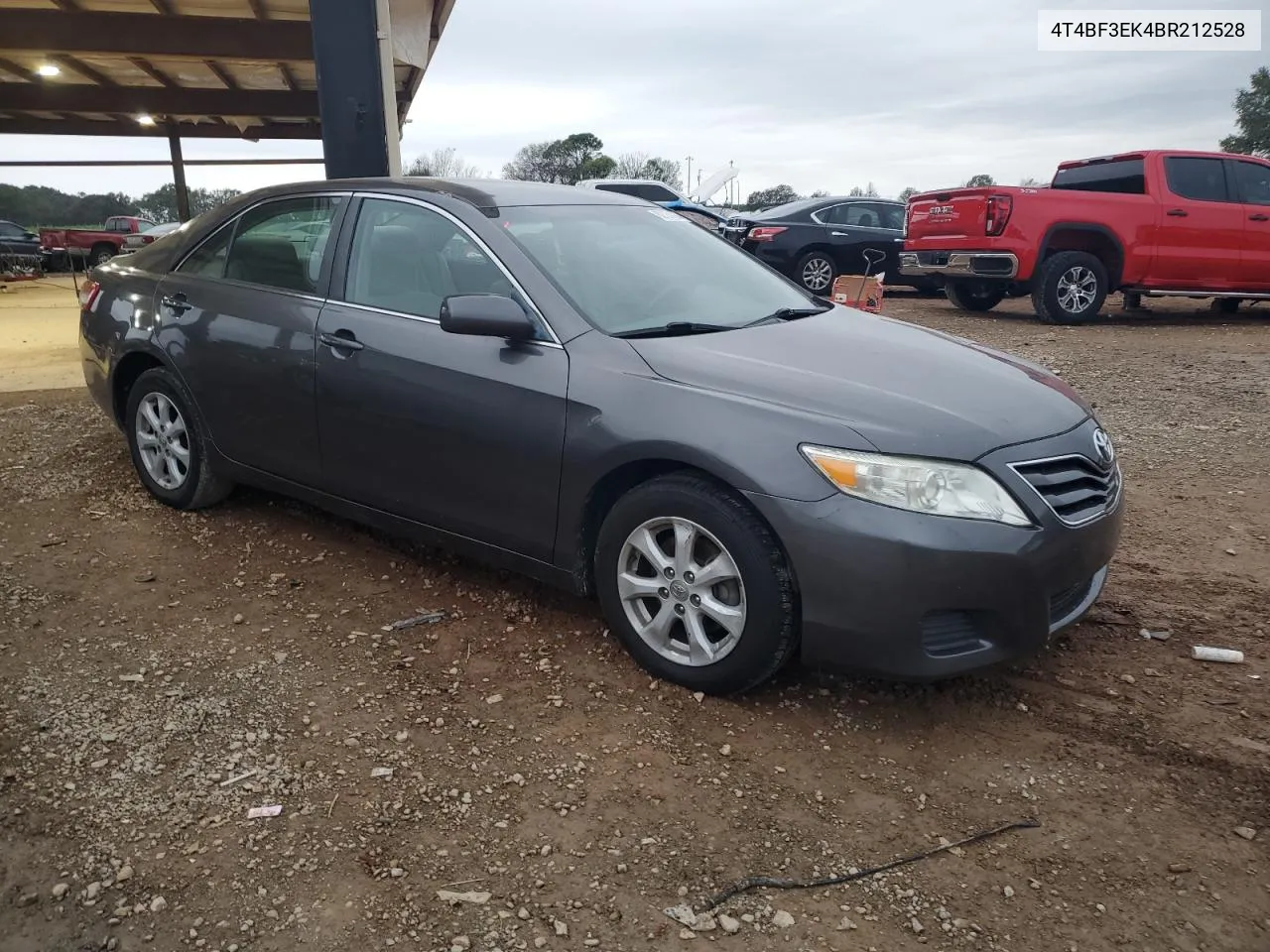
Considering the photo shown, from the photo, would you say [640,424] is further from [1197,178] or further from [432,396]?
[1197,178]

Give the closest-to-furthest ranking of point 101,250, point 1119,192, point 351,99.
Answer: point 351,99, point 1119,192, point 101,250

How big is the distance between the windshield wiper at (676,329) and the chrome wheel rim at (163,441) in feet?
7.88

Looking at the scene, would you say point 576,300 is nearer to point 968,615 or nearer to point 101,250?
point 968,615

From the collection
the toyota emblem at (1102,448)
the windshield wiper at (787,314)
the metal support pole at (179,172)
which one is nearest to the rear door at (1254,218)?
the windshield wiper at (787,314)

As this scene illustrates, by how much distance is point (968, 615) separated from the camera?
2.79 m

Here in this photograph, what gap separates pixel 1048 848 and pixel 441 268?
273 centimetres

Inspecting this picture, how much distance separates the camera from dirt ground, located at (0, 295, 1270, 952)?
221 cm

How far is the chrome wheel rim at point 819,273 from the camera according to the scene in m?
13.6

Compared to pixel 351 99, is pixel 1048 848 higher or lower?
lower

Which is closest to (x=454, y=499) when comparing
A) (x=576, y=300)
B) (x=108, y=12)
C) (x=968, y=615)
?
(x=576, y=300)

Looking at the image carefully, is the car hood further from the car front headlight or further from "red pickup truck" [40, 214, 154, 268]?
"red pickup truck" [40, 214, 154, 268]

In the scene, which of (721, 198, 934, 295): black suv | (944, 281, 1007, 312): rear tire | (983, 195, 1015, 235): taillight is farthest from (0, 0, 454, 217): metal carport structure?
(944, 281, 1007, 312): rear tire

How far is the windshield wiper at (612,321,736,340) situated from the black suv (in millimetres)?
9996

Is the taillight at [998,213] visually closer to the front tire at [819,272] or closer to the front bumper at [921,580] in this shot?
the front tire at [819,272]
